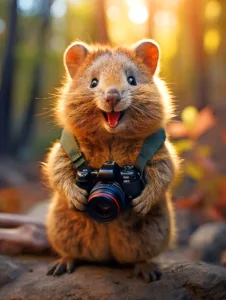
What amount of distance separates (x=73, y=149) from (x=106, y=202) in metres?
0.49

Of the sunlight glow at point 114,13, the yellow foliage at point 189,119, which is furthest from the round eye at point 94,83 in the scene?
the sunlight glow at point 114,13

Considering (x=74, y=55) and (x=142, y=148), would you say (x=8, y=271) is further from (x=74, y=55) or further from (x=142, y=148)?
(x=74, y=55)

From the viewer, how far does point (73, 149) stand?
306cm

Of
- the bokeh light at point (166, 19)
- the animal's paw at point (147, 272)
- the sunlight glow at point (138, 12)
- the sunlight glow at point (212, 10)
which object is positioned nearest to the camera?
the animal's paw at point (147, 272)

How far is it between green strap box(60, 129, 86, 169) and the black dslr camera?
0.07 metres

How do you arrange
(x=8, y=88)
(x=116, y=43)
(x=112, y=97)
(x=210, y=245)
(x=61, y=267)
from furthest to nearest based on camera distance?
(x=8, y=88)
(x=116, y=43)
(x=210, y=245)
(x=61, y=267)
(x=112, y=97)

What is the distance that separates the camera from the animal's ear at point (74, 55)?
3217 mm

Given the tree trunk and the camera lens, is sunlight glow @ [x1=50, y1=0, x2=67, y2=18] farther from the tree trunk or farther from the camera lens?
the camera lens

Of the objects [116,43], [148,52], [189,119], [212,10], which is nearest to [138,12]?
[116,43]

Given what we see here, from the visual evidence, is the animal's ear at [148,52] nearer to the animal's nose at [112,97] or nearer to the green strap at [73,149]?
the animal's nose at [112,97]

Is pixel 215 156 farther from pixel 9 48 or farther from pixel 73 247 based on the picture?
pixel 73 247

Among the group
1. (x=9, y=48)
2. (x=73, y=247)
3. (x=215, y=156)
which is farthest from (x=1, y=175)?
(x=73, y=247)

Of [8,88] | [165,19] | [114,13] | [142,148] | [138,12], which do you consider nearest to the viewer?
[142,148]

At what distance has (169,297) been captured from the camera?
2984mm
